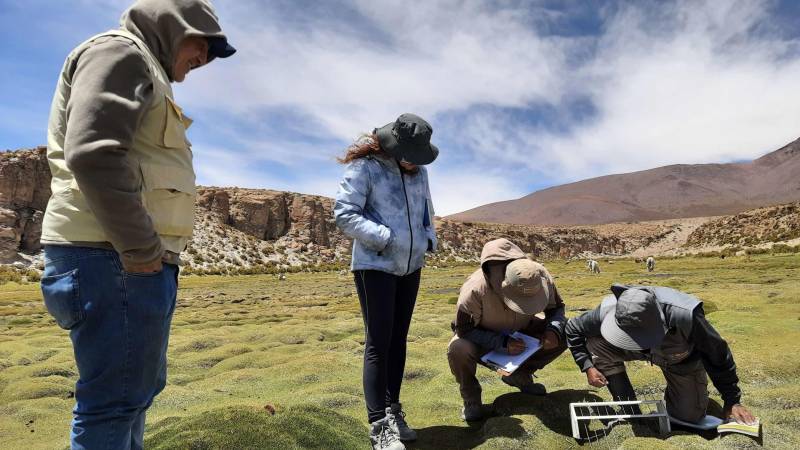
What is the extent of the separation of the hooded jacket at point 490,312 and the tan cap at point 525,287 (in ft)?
0.52

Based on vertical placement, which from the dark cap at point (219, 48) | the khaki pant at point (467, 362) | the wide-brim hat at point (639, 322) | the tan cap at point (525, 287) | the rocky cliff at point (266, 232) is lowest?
the khaki pant at point (467, 362)

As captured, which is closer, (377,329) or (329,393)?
(377,329)

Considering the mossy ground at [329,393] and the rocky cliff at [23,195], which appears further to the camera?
the rocky cliff at [23,195]

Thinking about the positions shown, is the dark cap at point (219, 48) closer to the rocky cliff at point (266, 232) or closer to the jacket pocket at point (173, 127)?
the jacket pocket at point (173, 127)

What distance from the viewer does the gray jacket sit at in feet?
13.5

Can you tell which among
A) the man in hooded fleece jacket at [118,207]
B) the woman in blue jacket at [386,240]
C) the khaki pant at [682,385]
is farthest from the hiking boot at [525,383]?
the man in hooded fleece jacket at [118,207]

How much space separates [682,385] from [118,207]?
4.58 metres

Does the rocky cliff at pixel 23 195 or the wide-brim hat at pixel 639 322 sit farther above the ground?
the rocky cliff at pixel 23 195

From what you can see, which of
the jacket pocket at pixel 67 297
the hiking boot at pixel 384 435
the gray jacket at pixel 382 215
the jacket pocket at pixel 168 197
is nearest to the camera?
the jacket pocket at pixel 67 297

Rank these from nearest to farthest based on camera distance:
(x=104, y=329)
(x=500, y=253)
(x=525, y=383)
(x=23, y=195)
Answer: (x=104, y=329), (x=500, y=253), (x=525, y=383), (x=23, y=195)

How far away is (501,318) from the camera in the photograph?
511 centimetres

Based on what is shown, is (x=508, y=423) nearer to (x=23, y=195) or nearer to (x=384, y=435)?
(x=384, y=435)

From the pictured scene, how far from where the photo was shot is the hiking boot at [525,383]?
209 inches

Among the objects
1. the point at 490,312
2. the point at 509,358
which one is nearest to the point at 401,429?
the point at 509,358
